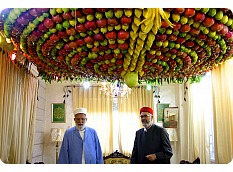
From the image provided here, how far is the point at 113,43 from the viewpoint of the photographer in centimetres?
95

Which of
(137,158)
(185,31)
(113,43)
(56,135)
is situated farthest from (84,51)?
(56,135)

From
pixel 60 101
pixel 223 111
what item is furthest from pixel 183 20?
pixel 60 101

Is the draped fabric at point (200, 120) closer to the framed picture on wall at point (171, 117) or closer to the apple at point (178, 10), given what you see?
the framed picture on wall at point (171, 117)

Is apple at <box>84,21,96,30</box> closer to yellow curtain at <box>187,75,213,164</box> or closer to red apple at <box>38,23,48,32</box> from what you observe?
red apple at <box>38,23,48,32</box>

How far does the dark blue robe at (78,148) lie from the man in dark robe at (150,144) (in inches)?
14.9

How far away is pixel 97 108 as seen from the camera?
495 centimetres

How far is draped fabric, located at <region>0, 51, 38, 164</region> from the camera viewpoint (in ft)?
7.09

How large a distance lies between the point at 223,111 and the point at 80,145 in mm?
1464

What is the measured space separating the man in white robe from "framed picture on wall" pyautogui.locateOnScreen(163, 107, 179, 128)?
2492 mm

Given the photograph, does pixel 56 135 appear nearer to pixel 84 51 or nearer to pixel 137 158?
pixel 137 158

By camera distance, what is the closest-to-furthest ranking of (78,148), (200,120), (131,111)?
(78,148) < (200,120) < (131,111)

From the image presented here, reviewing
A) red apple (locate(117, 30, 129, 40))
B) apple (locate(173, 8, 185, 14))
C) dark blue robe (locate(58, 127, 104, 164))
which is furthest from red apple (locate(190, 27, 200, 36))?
dark blue robe (locate(58, 127, 104, 164))

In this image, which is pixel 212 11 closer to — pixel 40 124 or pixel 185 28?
pixel 185 28
